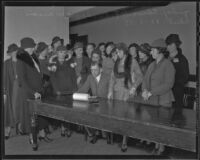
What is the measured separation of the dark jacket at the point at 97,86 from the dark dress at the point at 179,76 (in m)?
0.68

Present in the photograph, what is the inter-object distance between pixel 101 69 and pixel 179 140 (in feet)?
4.20

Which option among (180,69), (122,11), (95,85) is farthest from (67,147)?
(122,11)

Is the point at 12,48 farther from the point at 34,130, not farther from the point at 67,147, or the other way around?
the point at 67,147

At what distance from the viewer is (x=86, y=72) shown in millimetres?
Answer: 3357

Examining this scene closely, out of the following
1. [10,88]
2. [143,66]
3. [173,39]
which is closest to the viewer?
[173,39]

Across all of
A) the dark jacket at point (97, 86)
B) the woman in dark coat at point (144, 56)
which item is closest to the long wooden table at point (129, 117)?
the dark jacket at point (97, 86)

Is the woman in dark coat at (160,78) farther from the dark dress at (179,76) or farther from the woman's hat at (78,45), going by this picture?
the woman's hat at (78,45)

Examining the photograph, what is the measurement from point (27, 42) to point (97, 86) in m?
0.84

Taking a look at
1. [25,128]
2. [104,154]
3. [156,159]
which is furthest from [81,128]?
[156,159]

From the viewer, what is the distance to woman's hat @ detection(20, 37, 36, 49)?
3.27 m

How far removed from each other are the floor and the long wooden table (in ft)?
0.44

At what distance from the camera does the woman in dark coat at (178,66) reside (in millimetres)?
3096

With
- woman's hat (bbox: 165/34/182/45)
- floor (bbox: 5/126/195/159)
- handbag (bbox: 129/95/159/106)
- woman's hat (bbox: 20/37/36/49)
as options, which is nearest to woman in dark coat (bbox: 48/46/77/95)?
woman's hat (bbox: 20/37/36/49)

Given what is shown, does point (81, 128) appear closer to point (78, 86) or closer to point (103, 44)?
point (78, 86)
